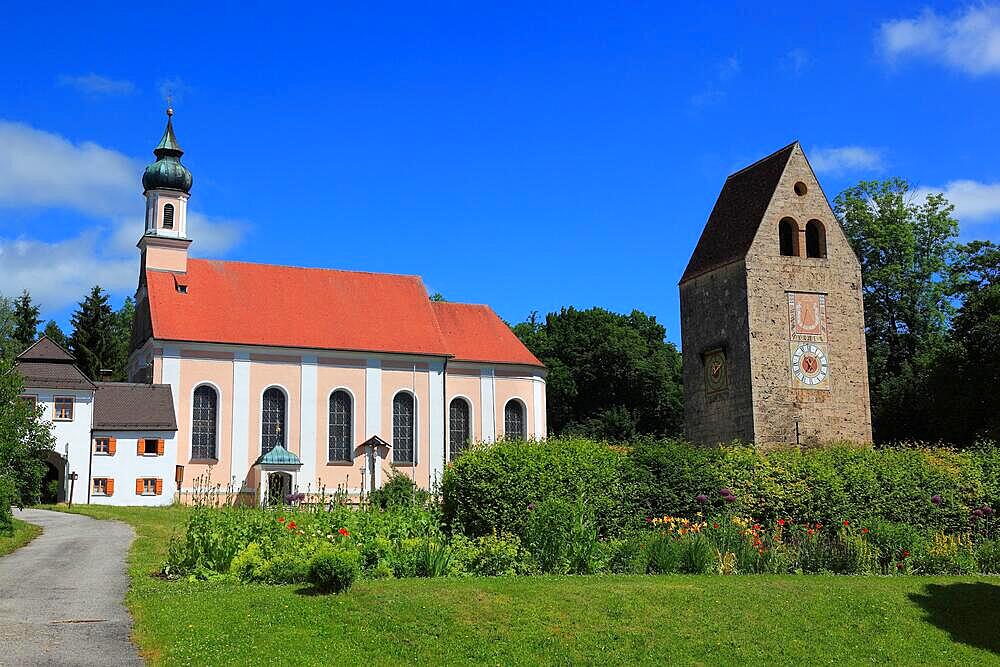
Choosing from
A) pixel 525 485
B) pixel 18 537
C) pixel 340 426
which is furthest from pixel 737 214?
pixel 18 537

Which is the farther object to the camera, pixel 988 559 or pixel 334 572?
pixel 988 559

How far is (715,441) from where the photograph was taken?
3331 centimetres

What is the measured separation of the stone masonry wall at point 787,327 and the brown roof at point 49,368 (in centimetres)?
2673

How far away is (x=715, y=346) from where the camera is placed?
110 ft

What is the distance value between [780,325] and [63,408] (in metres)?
28.2

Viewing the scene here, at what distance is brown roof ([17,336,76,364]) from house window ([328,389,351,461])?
11.5 m

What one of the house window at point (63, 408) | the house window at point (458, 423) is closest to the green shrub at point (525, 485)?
the house window at point (63, 408)

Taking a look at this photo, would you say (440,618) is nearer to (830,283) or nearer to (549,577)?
(549,577)

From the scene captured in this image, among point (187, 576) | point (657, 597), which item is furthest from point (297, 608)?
point (657, 597)

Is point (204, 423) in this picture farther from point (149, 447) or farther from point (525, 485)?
point (525, 485)

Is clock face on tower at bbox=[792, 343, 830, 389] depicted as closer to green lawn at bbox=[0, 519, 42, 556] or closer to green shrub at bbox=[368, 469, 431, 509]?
green shrub at bbox=[368, 469, 431, 509]

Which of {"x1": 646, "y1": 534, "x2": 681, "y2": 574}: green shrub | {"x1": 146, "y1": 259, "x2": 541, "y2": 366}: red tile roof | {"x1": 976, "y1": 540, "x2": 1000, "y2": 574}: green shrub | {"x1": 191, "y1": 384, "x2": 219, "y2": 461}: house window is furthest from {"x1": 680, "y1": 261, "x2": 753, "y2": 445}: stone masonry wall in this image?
{"x1": 191, "y1": 384, "x2": 219, "y2": 461}: house window

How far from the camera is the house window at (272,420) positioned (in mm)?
45219

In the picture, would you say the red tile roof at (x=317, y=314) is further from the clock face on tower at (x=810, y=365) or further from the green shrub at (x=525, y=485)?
the green shrub at (x=525, y=485)
